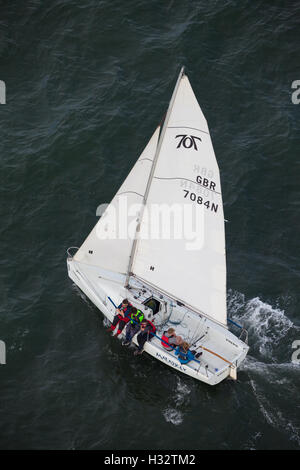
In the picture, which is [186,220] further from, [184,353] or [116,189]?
[116,189]

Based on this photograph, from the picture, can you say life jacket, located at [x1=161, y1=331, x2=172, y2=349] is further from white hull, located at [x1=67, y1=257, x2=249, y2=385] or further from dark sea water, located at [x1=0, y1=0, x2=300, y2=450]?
dark sea water, located at [x1=0, y1=0, x2=300, y2=450]

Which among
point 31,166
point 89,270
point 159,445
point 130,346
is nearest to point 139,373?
point 130,346

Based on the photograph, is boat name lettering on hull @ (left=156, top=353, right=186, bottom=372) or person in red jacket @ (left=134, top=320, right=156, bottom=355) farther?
person in red jacket @ (left=134, top=320, right=156, bottom=355)

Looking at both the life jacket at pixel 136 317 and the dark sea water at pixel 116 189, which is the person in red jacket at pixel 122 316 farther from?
the dark sea water at pixel 116 189

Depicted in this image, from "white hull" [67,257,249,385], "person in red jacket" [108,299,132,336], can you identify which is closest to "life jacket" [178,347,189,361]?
"white hull" [67,257,249,385]

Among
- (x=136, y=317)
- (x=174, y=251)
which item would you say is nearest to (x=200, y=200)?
(x=174, y=251)
